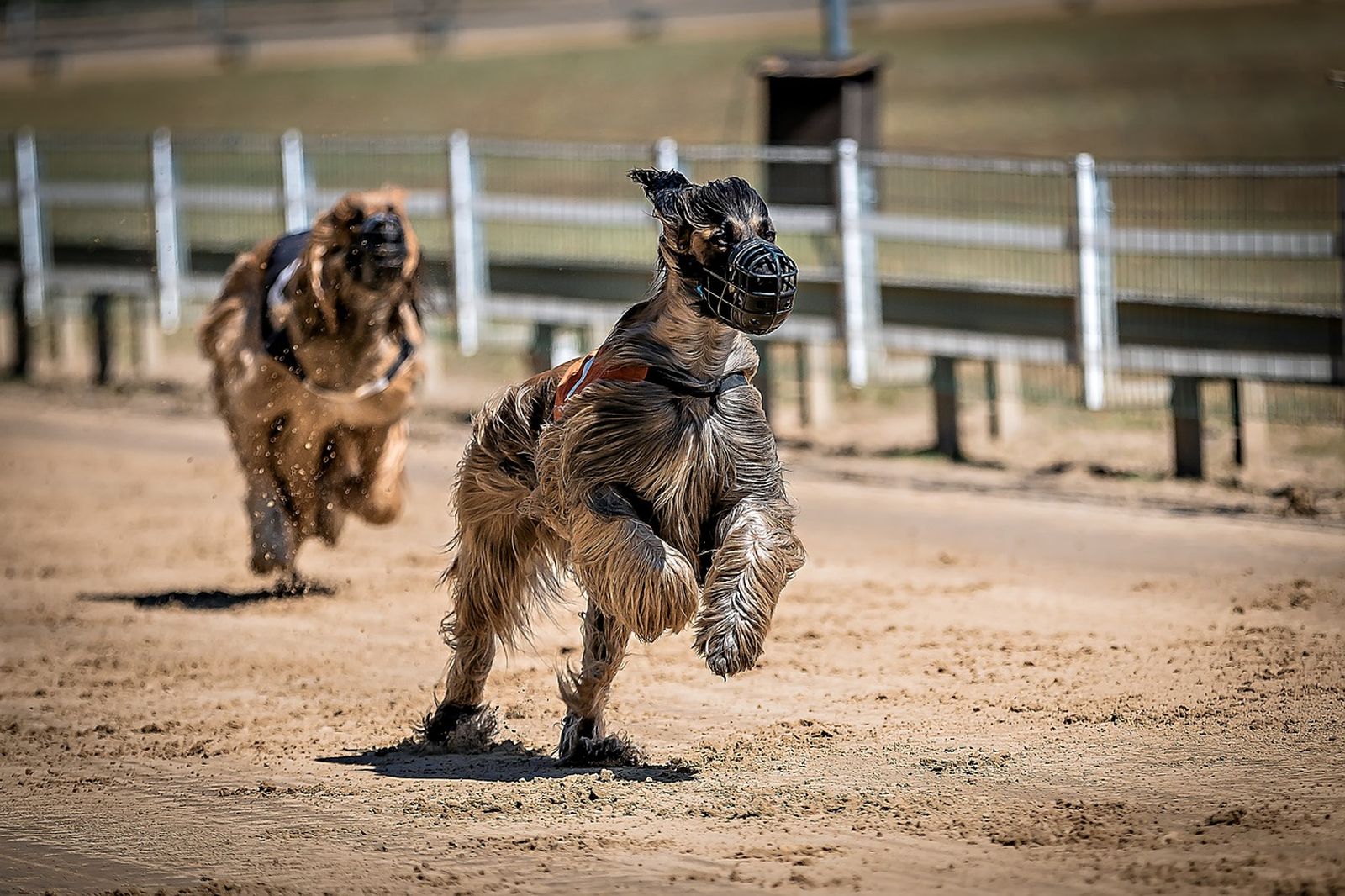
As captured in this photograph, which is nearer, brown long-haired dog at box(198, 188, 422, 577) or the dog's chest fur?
the dog's chest fur

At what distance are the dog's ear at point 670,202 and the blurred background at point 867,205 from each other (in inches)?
113

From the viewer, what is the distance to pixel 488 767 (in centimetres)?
514

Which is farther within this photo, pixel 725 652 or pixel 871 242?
pixel 871 242

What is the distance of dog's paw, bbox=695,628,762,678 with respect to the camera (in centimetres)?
432

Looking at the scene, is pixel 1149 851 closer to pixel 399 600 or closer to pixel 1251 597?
pixel 1251 597

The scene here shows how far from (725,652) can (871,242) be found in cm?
666

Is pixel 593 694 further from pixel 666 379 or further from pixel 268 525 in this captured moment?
pixel 268 525

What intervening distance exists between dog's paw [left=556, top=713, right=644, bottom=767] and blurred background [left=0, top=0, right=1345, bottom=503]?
267cm

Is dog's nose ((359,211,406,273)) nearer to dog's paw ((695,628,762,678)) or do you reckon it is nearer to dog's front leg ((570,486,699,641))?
dog's front leg ((570,486,699,641))

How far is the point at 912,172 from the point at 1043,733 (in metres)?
11.9

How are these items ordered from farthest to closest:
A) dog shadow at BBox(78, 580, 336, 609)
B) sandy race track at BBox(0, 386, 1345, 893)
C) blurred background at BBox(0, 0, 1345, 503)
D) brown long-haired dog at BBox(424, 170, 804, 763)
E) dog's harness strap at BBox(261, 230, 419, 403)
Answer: blurred background at BBox(0, 0, 1345, 503)
dog shadow at BBox(78, 580, 336, 609)
dog's harness strap at BBox(261, 230, 419, 403)
brown long-haired dog at BBox(424, 170, 804, 763)
sandy race track at BBox(0, 386, 1345, 893)

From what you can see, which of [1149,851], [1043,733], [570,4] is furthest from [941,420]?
[570,4]

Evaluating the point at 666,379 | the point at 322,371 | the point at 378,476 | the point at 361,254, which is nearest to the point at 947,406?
the point at 378,476

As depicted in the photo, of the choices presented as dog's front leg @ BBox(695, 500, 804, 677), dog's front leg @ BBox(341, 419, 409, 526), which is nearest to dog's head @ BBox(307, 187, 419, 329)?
dog's front leg @ BBox(341, 419, 409, 526)
